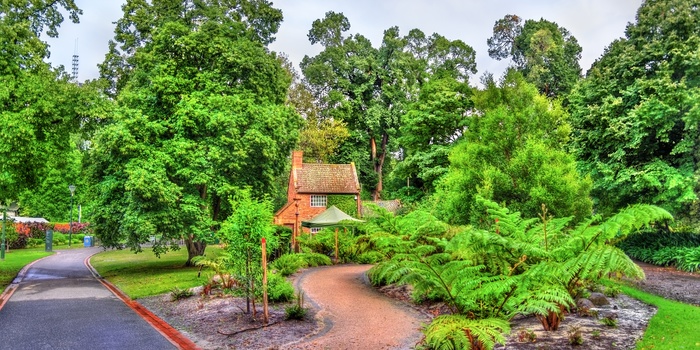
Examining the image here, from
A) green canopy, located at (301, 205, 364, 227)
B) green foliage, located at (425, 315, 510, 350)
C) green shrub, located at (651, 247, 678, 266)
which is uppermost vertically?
green canopy, located at (301, 205, 364, 227)

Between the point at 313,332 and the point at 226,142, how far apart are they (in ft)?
39.7

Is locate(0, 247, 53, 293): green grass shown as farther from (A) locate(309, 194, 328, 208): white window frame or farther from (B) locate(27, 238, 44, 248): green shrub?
(A) locate(309, 194, 328, 208): white window frame

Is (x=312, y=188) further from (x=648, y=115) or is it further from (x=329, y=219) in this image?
(x=648, y=115)

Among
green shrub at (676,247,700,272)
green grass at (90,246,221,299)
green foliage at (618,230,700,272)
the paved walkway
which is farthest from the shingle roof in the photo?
green shrub at (676,247,700,272)

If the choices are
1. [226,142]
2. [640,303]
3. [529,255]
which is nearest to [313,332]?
[529,255]

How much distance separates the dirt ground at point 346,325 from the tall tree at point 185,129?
5.35 meters

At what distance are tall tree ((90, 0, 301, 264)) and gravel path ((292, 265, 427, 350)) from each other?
6.57 meters

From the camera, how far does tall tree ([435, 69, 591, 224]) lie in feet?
56.3

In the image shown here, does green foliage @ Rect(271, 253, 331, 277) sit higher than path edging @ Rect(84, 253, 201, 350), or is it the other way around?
green foliage @ Rect(271, 253, 331, 277)

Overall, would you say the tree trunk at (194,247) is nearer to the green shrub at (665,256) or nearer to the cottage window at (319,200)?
the cottage window at (319,200)

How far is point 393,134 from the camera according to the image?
49281 millimetres

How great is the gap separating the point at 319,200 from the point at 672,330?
2935 cm

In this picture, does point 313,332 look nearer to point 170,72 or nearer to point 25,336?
point 25,336

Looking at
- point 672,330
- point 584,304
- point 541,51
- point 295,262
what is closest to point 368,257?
point 295,262
